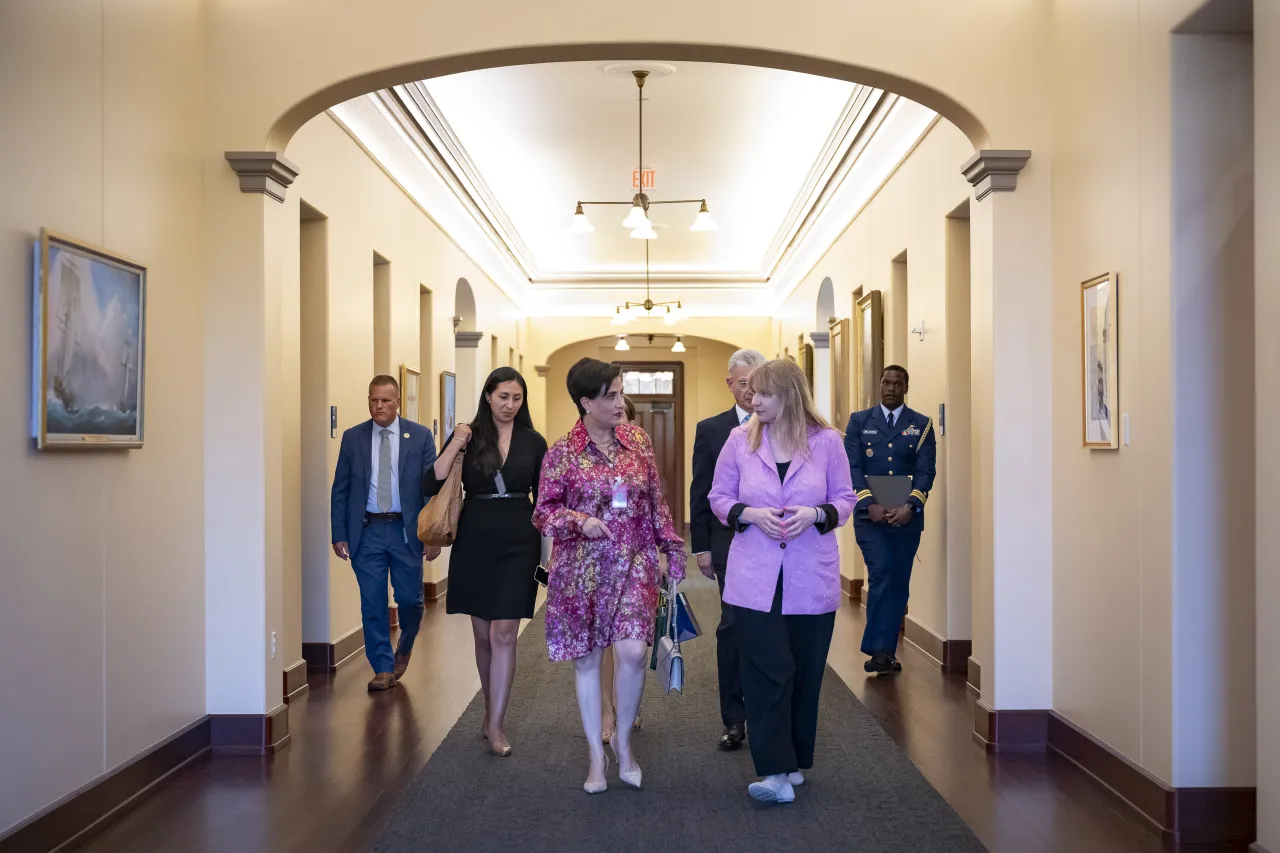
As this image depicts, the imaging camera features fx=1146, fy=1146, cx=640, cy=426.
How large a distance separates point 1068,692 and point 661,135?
19.9 ft

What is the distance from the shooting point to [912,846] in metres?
3.57

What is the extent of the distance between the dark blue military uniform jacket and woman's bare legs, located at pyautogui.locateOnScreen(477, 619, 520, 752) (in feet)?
8.63

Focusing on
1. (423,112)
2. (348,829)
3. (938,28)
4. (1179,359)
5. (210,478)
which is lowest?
(348,829)

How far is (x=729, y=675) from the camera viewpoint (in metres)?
4.84

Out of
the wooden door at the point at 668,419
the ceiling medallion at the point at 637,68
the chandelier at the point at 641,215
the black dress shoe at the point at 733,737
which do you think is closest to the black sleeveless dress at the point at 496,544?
the black dress shoe at the point at 733,737

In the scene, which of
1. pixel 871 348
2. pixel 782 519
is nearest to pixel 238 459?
pixel 782 519

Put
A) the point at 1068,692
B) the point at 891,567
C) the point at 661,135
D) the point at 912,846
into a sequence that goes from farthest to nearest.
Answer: the point at 661,135 → the point at 891,567 → the point at 1068,692 → the point at 912,846

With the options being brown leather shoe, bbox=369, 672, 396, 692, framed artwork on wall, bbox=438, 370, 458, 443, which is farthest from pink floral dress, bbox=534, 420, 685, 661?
framed artwork on wall, bbox=438, 370, 458, 443

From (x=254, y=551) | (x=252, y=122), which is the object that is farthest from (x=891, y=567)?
(x=252, y=122)

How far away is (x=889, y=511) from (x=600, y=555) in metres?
2.74

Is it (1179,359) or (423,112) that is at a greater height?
(423,112)

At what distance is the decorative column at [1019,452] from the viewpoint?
482 cm

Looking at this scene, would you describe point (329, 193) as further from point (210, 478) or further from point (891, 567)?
point (891, 567)

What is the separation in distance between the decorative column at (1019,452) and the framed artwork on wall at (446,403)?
593cm
